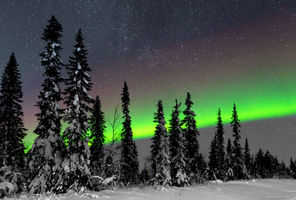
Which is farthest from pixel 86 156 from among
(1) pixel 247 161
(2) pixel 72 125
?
(1) pixel 247 161

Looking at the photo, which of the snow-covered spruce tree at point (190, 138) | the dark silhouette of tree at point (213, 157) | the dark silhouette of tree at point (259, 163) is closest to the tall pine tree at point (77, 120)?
the snow-covered spruce tree at point (190, 138)

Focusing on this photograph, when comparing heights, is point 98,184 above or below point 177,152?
below

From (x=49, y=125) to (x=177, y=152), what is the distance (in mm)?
18615

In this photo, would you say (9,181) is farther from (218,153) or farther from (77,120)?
(218,153)

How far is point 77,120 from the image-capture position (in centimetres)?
1767

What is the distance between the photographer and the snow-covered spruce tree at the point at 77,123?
16.4 meters

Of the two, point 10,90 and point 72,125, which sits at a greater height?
point 10,90

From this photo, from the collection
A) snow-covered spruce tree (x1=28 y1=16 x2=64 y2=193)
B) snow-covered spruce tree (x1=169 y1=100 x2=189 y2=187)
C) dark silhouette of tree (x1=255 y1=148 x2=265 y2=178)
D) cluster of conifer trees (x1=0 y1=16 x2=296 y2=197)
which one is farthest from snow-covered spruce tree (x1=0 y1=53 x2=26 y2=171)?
dark silhouette of tree (x1=255 y1=148 x2=265 y2=178)

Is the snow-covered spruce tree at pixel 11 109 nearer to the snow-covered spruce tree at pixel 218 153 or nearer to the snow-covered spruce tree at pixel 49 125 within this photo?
the snow-covered spruce tree at pixel 49 125

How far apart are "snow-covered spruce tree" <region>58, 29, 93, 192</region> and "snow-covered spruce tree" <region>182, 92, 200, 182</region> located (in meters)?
19.2

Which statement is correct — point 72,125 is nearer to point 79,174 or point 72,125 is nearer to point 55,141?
point 55,141

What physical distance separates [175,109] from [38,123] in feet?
64.2

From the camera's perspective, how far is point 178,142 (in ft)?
104

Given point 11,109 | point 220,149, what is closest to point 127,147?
point 11,109
